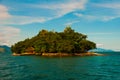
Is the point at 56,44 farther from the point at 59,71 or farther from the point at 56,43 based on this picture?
the point at 59,71

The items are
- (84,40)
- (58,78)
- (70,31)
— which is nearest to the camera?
(58,78)

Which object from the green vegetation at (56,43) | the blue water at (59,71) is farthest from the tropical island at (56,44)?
the blue water at (59,71)

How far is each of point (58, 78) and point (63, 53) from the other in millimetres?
118803

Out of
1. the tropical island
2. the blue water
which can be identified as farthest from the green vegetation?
the blue water

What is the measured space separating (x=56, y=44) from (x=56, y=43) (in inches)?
35.0

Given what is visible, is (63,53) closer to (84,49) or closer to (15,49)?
(84,49)

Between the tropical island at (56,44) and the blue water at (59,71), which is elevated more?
the tropical island at (56,44)

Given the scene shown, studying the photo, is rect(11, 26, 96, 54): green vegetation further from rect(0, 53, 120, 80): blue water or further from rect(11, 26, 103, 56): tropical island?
rect(0, 53, 120, 80): blue water

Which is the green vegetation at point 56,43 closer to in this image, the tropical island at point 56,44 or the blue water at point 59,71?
the tropical island at point 56,44

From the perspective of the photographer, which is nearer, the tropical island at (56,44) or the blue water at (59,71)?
the blue water at (59,71)

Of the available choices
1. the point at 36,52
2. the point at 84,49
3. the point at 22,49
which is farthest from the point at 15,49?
the point at 84,49

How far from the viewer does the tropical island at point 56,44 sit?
534 ft

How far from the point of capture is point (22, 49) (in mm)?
185125

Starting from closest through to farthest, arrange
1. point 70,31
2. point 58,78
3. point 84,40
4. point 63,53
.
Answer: point 58,78
point 63,53
point 84,40
point 70,31
